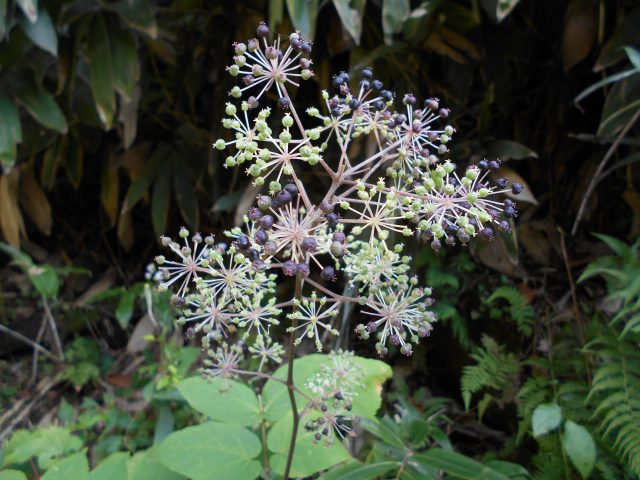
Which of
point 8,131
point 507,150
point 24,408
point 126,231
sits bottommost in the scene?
point 24,408

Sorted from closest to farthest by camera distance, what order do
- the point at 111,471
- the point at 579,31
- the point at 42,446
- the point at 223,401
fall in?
the point at 111,471, the point at 223,401, the point at 42,446, the point at 579,31

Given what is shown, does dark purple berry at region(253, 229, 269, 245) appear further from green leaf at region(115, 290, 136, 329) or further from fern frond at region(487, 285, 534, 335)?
green leaf at region(115, 290, 136, 329)

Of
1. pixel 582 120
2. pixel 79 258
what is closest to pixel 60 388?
pixel 79 258

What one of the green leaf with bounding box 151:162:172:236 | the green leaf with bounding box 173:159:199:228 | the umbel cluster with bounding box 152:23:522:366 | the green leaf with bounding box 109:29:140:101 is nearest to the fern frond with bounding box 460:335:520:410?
the umbel cluster with bounding box 152:23:522:366

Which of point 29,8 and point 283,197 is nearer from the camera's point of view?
point 283,197

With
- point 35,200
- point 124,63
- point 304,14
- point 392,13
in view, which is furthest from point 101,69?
point 392,13

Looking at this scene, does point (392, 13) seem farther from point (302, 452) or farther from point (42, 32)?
point (302, 452)

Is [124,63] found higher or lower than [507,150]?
higher

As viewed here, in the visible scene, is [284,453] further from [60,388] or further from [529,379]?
[60,388]
